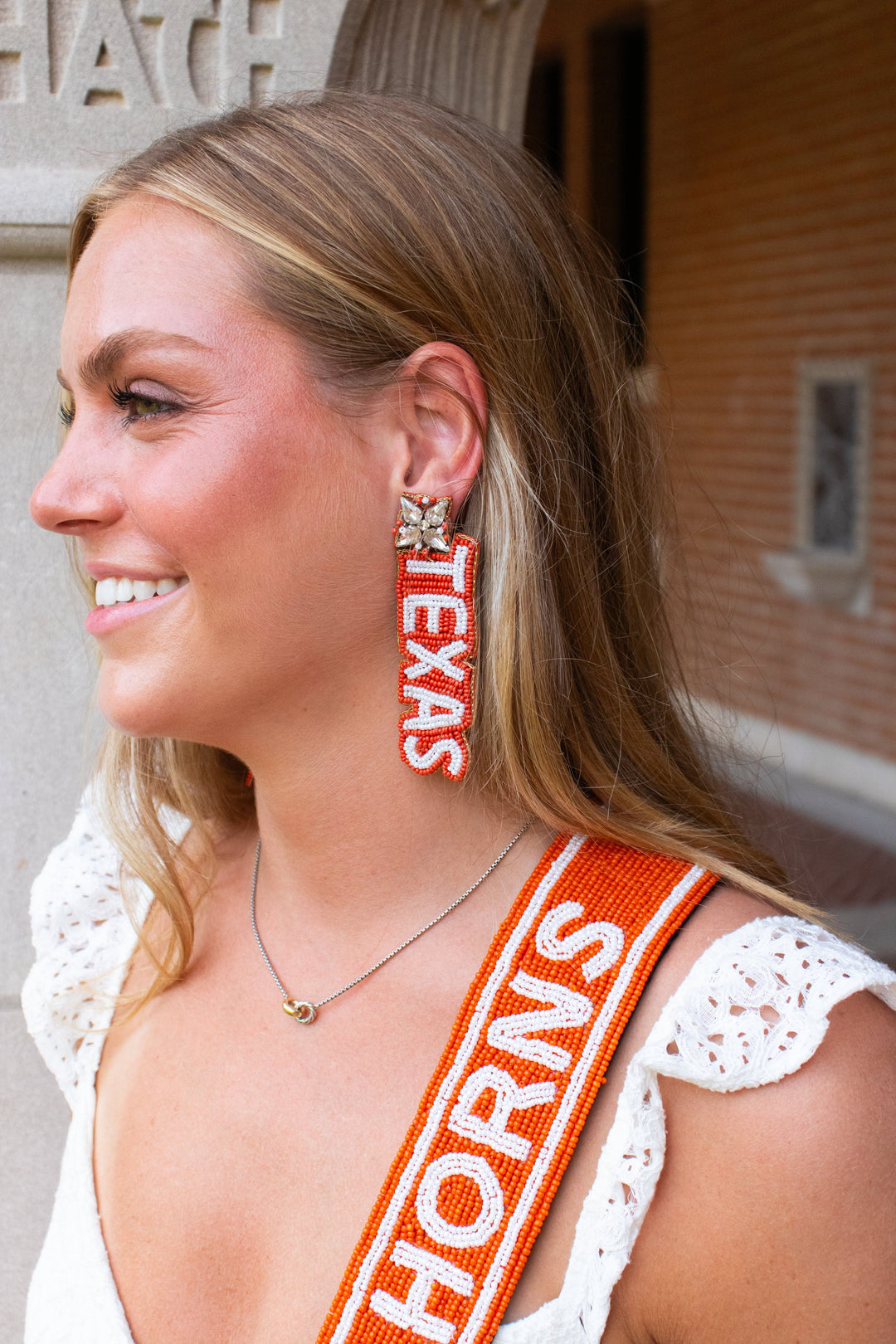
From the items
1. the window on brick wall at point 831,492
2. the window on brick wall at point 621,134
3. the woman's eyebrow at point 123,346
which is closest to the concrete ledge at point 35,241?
the woman's eyebrow at point 123,346

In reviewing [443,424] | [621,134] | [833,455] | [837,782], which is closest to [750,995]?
[443,424]

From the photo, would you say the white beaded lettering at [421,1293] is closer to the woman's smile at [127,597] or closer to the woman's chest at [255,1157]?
the woman's chest at [255,1157]

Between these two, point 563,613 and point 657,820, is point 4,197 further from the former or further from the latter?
point 657,820

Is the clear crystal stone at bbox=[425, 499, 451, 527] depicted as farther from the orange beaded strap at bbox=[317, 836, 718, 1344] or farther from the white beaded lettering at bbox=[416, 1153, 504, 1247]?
the white beaded lettering at bbox=[416, 1153, 504, 1247]

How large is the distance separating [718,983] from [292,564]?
2.13 feet

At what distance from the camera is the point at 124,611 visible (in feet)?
5.08

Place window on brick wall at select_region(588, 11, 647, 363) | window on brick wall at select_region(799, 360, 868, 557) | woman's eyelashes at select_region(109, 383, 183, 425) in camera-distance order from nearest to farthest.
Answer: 1. woman's eyelashes at select_region(109, 383, 183, 425)
2. window on brick wall at select_region(799, 360, 868, 557)
3. window on brick wall at select_region(588, 11, 647, 363)

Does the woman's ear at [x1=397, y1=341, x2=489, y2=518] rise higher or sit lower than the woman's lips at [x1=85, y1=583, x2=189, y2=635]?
higher

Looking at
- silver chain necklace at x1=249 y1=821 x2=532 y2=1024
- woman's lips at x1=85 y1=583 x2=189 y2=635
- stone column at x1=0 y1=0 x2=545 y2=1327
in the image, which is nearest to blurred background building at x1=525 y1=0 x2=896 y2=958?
stone column at x1=0 y1=0 x2=545 y2=1327

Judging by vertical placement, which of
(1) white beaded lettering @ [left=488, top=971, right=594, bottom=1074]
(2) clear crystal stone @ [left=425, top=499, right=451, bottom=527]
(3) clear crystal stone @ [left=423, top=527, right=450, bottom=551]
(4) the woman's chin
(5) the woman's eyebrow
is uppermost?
(5) the woman's eyebrow

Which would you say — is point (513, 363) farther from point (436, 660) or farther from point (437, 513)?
point (436, 660)

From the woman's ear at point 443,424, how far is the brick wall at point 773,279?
4.46 m

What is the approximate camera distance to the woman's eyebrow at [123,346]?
1.48 meters

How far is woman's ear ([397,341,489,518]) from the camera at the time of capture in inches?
60.8
